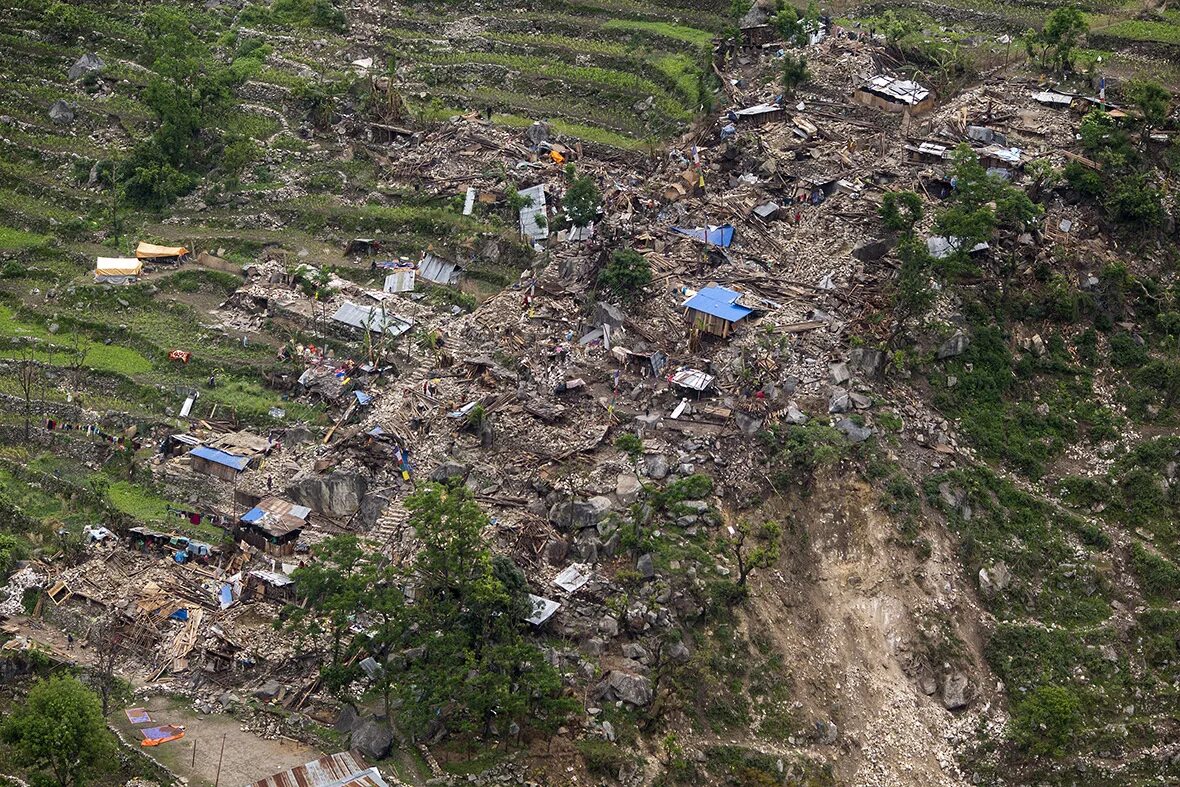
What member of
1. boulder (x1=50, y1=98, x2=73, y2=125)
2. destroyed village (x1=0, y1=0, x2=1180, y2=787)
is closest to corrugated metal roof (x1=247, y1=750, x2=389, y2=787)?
destroyed village (x1=0, y1=0, x2=1180, y2=787)

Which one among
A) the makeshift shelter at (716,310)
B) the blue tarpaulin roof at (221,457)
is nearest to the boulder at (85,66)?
the blue tarpaulin roof at (221,457)

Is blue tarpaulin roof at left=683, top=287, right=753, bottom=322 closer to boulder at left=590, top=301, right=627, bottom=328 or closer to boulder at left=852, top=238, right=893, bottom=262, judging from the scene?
boulder at left=590, top=301, right=627, bottom=328

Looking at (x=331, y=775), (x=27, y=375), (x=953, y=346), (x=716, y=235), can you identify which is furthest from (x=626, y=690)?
(x=27, y=375)

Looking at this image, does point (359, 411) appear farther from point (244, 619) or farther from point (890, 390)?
point (890, 390)

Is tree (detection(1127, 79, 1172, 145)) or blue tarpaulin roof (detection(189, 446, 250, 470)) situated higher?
tree (detection(1127, 79, 1172, 145))

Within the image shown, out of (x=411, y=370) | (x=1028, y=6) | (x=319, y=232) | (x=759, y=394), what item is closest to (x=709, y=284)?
(x=759, y=394)

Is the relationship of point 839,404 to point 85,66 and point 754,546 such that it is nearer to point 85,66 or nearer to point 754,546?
point 754,546
